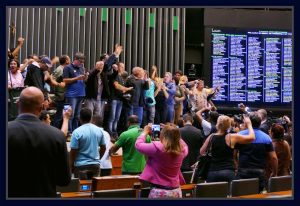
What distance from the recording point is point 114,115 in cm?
895

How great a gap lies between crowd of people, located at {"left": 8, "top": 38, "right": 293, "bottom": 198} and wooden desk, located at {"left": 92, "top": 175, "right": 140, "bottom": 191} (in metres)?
0.19

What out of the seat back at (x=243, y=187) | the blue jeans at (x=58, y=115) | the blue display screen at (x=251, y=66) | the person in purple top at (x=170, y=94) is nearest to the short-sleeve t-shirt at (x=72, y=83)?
the blue jeans at (x=58, y=115)

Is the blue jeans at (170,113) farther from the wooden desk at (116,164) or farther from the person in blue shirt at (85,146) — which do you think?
the person in blue shirt at (85,146)

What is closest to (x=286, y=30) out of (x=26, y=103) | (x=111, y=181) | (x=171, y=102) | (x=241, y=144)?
(x=171, y=102)

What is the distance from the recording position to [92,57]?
12.3 metres

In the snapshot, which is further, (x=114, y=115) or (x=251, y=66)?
(x=251, y=66)

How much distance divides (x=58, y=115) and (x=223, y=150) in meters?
3.62

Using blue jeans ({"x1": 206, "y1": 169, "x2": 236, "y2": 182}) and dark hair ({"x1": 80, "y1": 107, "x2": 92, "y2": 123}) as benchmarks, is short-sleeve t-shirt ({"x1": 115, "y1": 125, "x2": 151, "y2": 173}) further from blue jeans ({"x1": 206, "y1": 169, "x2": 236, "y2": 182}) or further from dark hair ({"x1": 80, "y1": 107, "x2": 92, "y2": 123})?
blue jeans ({"x1": 206, "y1": 169, "x2": 236, "y2": 182})

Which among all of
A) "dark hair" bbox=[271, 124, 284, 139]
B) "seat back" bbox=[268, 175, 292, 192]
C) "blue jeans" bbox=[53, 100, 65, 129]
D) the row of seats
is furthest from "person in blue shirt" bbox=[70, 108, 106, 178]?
"blue jeans" bbox=[53, 100, 65, 129]

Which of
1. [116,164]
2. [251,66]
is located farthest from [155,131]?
[251,66]

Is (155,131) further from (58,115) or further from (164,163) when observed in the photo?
(164,163)

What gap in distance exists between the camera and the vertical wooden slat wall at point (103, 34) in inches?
434

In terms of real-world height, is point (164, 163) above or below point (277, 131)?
below
